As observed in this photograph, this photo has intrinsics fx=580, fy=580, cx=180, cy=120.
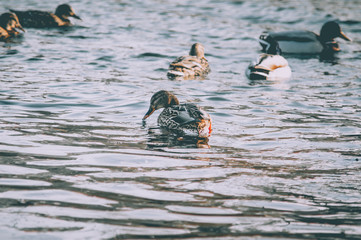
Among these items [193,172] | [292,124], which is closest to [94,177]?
[193,172]

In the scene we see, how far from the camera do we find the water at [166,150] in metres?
4.67

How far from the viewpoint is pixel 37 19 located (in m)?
18.6

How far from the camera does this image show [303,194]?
5344 millimetres

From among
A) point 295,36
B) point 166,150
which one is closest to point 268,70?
point 295,36

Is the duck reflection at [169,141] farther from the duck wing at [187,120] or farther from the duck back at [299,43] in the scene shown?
the duck back at [299,43]

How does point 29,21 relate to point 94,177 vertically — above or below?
above

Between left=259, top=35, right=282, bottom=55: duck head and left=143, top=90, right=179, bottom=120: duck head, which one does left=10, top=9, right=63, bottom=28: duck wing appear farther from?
left=143, top=90, right=179, bottom=120: duck head

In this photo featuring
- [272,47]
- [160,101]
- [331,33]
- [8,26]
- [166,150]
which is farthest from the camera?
[331,33]

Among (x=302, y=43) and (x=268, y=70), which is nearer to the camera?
(x=268, y=70)

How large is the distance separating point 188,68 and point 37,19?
Result: 825cm

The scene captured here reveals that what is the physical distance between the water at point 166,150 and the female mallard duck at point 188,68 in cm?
32

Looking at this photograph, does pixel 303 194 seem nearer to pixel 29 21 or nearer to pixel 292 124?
pixel 292 124

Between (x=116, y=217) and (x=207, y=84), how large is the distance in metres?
7.38

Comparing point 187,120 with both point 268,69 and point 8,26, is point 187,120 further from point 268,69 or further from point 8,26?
point 8,26
